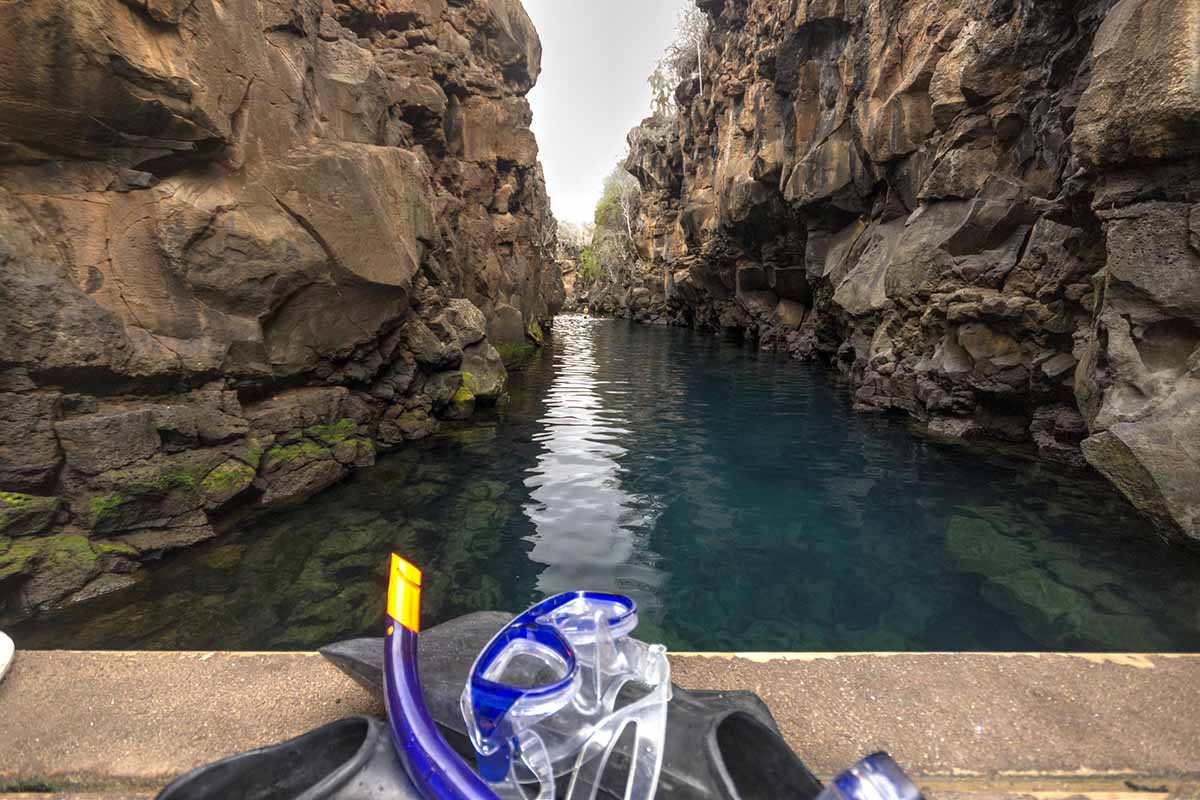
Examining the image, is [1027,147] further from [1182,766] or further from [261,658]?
[261,658]

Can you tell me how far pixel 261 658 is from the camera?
2.26 m

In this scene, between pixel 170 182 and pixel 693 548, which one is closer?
pixel 693 548

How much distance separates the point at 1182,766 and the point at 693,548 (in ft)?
14.2

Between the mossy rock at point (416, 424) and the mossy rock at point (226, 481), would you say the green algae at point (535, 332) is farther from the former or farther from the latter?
the mossy rock at point (226, 481)

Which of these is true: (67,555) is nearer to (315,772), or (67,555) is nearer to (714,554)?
(315,772)

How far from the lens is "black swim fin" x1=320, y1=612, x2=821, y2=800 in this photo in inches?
54.5

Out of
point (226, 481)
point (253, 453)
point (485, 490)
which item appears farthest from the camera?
point (485, 490)

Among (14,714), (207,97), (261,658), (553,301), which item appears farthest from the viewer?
→ (553,301)

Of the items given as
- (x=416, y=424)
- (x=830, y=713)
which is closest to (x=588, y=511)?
(x=416, y=424)

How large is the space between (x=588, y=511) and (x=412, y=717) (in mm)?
5478

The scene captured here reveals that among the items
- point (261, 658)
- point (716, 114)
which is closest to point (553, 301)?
point (716, 114)

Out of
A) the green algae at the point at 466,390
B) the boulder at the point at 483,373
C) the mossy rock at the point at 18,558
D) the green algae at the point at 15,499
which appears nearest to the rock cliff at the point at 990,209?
the boulder at the point at 483,373

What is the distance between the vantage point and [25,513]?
4.85m

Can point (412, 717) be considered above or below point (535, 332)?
above
